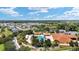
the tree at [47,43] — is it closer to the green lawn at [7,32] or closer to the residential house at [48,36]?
the residential house at [48,36]

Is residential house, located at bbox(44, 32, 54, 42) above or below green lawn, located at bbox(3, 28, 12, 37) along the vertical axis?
below

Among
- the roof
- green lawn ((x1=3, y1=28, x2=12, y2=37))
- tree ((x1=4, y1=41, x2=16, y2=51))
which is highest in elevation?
green lawn ((x1=3, y1=28, x2=12, y2=37))

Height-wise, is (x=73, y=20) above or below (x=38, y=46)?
above

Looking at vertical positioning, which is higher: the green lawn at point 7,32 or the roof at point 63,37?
the green lawn at point 7,32

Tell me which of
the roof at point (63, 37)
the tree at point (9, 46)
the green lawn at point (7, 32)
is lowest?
the tree at point (9, 46)

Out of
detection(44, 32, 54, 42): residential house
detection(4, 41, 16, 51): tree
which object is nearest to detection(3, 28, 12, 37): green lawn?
detection(4, 41, 16, 51): tree

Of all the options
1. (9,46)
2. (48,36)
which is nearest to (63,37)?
(48,36)

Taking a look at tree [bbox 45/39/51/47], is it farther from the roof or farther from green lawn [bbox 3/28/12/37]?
green lawn [bbox 3/28/12/37]

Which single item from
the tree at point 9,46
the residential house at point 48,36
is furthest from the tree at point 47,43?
the tree at point 9,46

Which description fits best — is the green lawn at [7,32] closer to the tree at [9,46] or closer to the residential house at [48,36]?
the tree at [9,46]
